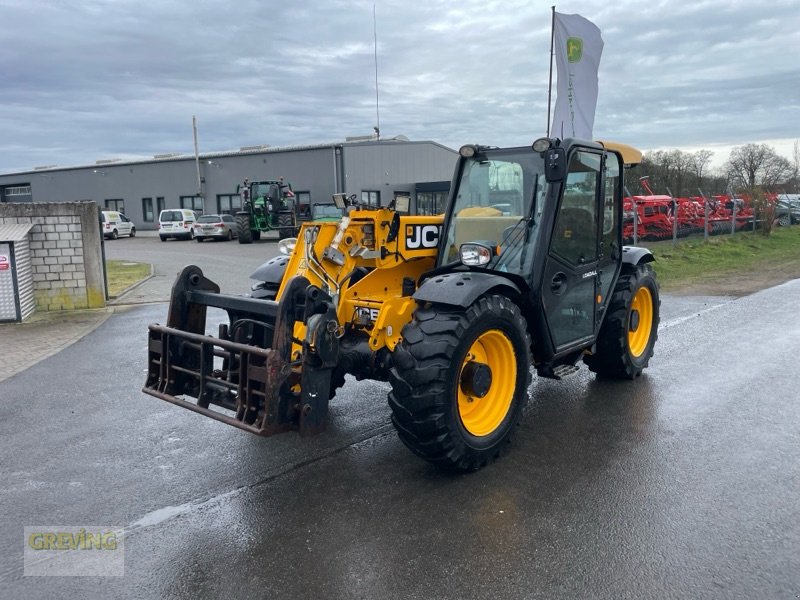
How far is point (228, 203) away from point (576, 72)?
32.4 metres

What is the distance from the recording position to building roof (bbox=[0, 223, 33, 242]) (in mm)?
10140

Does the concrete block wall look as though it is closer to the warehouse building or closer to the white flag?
the white flag

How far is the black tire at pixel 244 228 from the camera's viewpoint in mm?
27531

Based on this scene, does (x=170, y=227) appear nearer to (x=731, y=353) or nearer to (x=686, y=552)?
(x=731, y=353)

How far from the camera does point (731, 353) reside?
7.48m

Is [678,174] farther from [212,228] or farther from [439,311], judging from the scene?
[439,311]

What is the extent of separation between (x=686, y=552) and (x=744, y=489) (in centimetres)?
99

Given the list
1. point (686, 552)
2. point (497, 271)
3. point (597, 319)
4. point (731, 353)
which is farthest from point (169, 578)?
point (731, 353)

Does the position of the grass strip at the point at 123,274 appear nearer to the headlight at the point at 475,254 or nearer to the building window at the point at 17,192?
the headlight at the point at 475,254

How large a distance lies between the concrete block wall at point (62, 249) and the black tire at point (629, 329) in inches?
347

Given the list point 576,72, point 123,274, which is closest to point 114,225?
point 123,274

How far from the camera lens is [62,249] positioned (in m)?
11.1

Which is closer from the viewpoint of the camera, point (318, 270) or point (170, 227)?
point (318, 270)

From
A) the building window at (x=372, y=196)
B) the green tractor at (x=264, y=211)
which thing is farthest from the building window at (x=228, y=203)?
the green tractor at (x=264, y=211)
